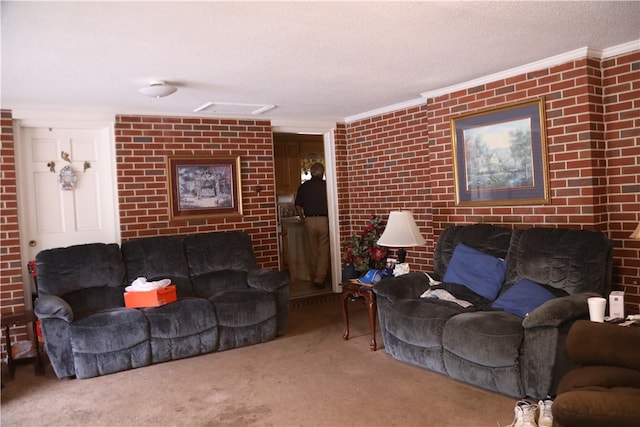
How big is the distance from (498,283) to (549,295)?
1.43 ft

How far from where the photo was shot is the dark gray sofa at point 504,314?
111 inches

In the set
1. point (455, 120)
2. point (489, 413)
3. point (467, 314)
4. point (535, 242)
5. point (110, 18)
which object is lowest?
point (489, 413)

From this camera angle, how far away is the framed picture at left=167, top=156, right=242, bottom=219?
202 inches

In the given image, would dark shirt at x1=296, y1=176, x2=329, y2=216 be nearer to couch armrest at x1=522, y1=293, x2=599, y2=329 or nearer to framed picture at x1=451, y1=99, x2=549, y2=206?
framed picture at x1=451, y1=99, x2=549, y2=206

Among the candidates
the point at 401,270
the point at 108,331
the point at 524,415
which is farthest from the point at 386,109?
the point at 524,415

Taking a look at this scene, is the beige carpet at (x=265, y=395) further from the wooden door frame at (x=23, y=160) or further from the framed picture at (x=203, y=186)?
the framed picture at (x=203, y=186)

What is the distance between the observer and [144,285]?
13.6ft

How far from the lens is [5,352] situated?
4254mm

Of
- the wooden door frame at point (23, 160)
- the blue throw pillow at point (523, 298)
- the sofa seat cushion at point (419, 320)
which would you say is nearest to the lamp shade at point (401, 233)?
the sofa seat cushion at point (419, 320)

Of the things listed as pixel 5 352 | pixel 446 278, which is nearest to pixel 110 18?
pixel 446 278

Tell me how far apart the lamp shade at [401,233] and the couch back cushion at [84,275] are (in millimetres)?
2332

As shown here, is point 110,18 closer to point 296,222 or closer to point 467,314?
point 467,314

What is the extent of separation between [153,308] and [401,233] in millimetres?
2111

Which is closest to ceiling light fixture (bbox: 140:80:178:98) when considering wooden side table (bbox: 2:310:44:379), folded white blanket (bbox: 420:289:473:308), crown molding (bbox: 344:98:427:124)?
wooden side table (bbox: 2:310:44:379)
